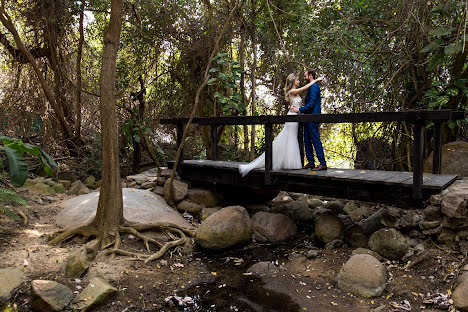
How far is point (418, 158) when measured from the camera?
4.48m

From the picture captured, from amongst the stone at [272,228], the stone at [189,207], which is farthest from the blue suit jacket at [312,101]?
the stone at [189,207]

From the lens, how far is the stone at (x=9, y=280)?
371 centimetres

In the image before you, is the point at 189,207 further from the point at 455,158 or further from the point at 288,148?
the point at 455,158

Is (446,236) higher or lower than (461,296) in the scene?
higher

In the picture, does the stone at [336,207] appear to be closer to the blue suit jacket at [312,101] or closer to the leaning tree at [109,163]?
the blue suit jacket at [312,101]

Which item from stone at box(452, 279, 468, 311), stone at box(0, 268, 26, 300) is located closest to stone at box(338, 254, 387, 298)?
stone at box(452, 279, 468, 311)

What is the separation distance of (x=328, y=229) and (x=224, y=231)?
1.64m

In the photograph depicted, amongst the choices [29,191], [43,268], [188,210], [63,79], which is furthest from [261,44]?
[43,268]

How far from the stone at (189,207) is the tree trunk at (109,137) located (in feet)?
6.28

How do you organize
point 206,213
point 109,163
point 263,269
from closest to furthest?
point 263,269
point 109,163
point 206,213

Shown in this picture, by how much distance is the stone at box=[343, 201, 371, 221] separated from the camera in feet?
22.3

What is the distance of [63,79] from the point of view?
9.89 meters

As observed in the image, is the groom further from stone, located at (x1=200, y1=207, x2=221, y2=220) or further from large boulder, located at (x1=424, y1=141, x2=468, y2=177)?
stone, located at (x1=200, y1=207, x2=221, y2=220)

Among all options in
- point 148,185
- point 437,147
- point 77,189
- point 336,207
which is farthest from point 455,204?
point 77,189
